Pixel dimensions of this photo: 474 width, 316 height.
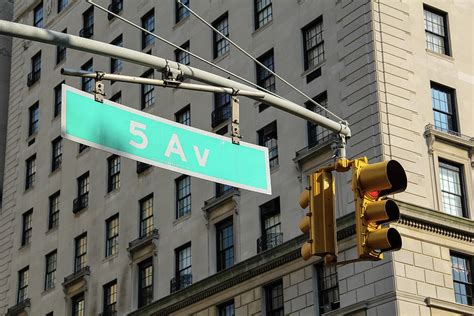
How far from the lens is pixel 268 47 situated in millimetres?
41125

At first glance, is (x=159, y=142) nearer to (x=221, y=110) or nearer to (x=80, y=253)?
(x=221, y=110)

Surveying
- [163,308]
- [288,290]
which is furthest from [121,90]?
[288,290]

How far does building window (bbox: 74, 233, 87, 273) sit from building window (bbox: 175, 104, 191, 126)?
8.44 meters

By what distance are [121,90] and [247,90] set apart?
35571 mm

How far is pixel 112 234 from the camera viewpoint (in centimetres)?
4747

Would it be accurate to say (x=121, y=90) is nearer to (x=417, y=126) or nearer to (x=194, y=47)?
(x=194, y=47)

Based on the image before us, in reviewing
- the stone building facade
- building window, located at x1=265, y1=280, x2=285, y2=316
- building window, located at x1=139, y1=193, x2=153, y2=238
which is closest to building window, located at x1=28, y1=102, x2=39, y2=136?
the stone building facade

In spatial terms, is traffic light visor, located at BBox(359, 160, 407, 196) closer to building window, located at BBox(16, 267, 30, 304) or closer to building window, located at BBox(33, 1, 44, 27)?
building window, located at BBox(16, 267, 30, 304)

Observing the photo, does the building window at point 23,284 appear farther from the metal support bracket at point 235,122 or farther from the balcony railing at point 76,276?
the metal support bracket at point 235,122

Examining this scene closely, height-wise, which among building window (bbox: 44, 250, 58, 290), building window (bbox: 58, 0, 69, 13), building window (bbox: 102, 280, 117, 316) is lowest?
building window (bbox: 102, 280, 117, 316)

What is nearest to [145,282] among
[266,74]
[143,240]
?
[143,240]

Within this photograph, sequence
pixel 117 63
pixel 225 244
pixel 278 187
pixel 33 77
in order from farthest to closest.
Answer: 1. pixel 33 77
2. pixel 117 63
3. pixel 225 244
4. pixel 278 187

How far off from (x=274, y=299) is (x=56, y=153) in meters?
20.5

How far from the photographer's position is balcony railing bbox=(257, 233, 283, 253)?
124 ft
